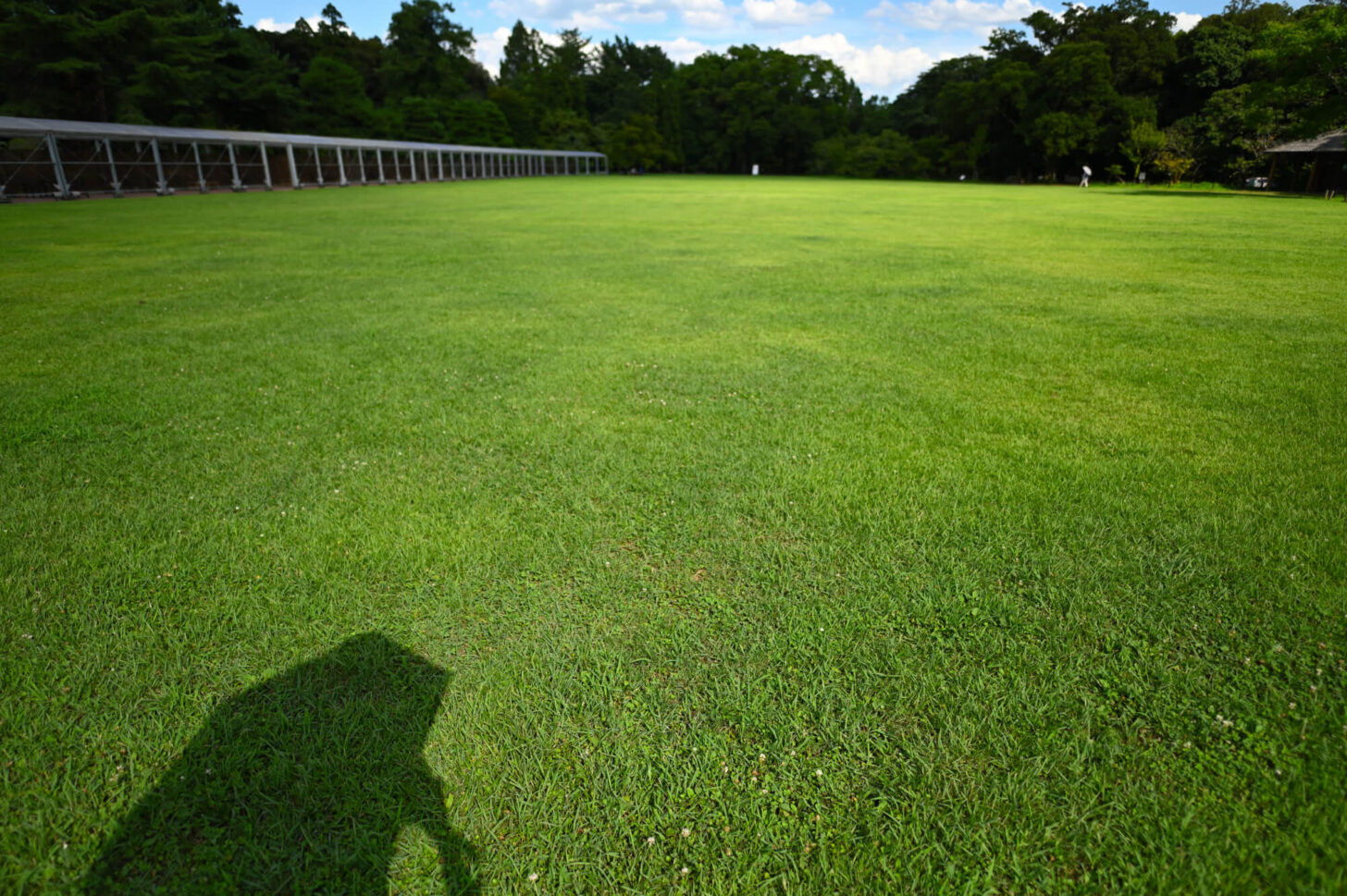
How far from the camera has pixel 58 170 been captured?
79.6 feet

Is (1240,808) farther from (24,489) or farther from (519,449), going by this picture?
(24,489)

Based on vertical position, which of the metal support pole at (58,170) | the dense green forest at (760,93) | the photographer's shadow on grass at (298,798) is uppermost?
the dense green forest at (760,93)

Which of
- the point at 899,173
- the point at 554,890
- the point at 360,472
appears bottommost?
the point at 554,890

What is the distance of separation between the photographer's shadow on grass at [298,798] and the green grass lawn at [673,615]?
0.01 m

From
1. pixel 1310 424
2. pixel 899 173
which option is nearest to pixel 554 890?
pixel 1310 424

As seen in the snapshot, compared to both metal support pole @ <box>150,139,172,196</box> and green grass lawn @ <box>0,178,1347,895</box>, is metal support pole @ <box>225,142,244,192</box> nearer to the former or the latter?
metal support pole @ <box>150,139,172,196</box>

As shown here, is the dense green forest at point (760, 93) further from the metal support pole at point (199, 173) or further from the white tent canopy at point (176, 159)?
the metal support pole at point (199, 173)

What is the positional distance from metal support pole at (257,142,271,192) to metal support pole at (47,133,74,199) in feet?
31.9

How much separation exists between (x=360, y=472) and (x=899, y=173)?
81.0 metres

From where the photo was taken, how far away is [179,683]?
7.90 feet

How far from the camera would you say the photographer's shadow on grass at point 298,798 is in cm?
181

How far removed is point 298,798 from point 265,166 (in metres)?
40.3

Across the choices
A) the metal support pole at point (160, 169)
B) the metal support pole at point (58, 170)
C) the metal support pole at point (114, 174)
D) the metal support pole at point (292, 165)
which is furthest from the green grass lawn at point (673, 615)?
the metal support pole at point (292, 165)

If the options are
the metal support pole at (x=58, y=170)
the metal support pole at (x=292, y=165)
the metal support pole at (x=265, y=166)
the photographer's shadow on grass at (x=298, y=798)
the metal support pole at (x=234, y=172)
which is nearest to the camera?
the photographer's shadow on grass at (x=298, y=798)
